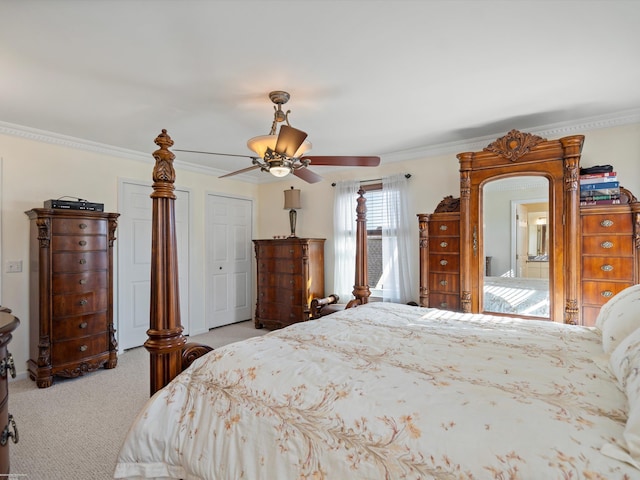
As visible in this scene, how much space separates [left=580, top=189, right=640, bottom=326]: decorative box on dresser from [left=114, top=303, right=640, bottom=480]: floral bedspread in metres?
1.12

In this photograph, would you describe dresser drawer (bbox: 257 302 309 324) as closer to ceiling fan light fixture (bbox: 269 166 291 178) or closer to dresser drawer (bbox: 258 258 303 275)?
dresser drawer (bbox: 258 258 303 275)

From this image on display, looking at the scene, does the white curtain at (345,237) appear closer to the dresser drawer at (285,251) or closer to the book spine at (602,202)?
the dresser drawer at (285,251)

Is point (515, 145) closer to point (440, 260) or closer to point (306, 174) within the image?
point (440, 260)

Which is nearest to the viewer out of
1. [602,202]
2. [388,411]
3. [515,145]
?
[388,411]

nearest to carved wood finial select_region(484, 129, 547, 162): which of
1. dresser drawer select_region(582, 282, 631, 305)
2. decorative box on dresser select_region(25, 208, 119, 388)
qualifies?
dresser drawer select_region(582, 282, 631, 305)

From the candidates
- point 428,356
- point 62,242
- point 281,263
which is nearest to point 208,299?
point 281,263

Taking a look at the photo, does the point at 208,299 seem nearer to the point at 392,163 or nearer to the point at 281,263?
the point at 281,263

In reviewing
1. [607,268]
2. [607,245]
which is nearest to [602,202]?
[607,245]

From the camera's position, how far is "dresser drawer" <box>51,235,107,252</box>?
3.21 m

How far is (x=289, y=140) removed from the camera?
7.40 ft

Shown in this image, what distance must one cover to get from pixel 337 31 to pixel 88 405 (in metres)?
3.32

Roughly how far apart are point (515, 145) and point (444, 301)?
160 cm

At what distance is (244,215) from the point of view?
5.64 metres

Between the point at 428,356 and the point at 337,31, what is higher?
the point at 337,31
